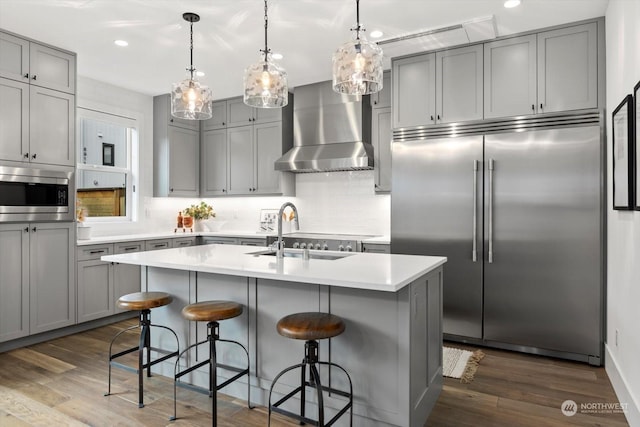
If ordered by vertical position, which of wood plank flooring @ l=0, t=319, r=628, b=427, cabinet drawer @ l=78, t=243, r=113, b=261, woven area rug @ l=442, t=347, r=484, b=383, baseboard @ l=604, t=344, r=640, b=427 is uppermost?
cabinet drawer @ l=78, t=243, r=113, b=261

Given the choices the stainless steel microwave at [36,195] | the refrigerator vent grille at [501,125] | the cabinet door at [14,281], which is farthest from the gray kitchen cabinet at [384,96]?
the cabinet door at [14,281]

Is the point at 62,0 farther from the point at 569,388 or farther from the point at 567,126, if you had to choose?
the point at 569,388

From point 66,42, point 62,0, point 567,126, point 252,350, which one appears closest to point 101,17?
point 62,0

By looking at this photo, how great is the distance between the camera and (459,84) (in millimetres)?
3859

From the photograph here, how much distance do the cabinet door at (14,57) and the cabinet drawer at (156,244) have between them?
2023 mm

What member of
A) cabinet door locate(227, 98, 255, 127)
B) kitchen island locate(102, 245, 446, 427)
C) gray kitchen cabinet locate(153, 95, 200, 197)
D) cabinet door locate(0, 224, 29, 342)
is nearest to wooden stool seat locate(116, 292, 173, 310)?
kitchen island locate(102, 245, 446, 427)

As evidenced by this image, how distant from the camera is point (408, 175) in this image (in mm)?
4105

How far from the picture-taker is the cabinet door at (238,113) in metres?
5.58

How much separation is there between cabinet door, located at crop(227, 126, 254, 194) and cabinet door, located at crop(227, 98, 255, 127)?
82mm

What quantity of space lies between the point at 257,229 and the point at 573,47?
4215 millimetres

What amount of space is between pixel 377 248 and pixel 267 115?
237 cm

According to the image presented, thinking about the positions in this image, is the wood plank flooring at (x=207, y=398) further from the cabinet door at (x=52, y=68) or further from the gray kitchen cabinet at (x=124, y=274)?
the cabinet door at (x=52, y=68)

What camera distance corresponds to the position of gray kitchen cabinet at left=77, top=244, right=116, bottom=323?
424cm

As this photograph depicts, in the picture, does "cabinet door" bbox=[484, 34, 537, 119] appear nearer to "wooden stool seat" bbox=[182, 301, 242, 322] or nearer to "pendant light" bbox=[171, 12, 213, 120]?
"pendant light" bbox=[171, 12, 213, 120]
